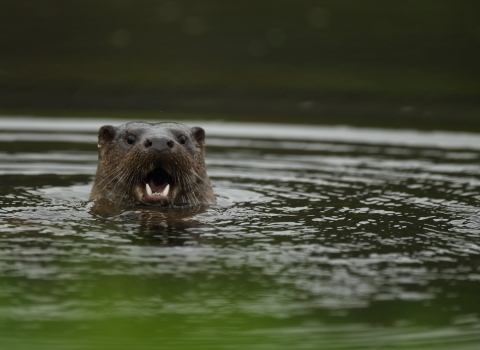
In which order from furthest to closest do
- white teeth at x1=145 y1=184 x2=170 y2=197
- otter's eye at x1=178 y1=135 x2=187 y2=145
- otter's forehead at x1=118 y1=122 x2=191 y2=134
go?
otter's eye at x1=178 y1=135 x2=187 y2=145 → otter's forehead at x1=118 y1=122 x2=191 y2=134 → white teeth at x1=145 y1=184 x2=170 y2=197

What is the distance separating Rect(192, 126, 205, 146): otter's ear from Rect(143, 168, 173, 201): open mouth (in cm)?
70

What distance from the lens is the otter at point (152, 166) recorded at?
342 inches

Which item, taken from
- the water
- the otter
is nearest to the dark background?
the water

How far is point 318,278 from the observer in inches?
246

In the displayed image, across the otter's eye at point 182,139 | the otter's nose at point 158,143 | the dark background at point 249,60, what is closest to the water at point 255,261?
the otter's nose at point 158,143

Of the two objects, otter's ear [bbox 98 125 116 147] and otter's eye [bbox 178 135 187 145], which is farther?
otter's ear [bbox 98 125 116 147]

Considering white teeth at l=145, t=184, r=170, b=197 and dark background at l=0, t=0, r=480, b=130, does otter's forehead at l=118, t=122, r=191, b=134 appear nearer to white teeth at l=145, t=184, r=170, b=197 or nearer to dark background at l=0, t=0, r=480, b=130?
white teeth at l=145, t=184, r=170, b=197

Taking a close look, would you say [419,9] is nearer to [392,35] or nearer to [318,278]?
[392,35]

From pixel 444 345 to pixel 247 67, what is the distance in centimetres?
1324

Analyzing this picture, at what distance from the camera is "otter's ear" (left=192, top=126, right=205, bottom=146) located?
9664 mm

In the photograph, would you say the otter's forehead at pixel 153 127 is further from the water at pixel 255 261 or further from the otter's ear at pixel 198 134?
the water at pixel 255 261

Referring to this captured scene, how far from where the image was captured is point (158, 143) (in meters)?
8.62

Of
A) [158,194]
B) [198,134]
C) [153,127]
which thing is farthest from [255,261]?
[198,134]

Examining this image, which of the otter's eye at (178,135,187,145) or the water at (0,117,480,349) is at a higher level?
the otter's eye at (178,135,187,145)
